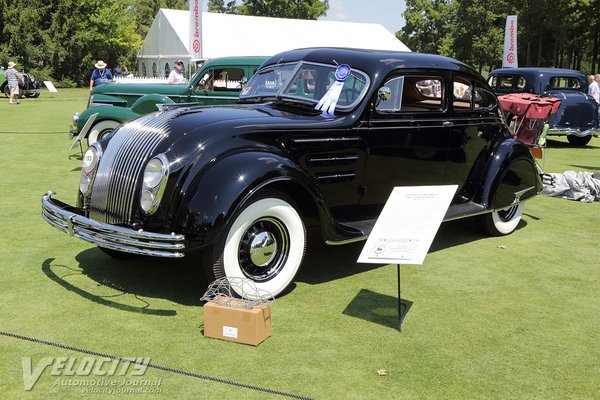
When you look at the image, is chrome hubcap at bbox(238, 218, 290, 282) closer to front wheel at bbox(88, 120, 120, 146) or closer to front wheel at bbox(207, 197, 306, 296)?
front wheel at bbox(207, 197, 306, 296)

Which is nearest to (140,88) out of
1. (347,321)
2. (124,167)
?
(124,167)

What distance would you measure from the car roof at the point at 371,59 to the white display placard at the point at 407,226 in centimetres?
140

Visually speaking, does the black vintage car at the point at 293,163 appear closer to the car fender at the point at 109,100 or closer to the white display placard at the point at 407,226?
the white display placard at the point at 407,226

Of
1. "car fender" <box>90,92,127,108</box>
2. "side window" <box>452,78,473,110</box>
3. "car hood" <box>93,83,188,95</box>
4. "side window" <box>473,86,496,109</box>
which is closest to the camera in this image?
"side window" <box>452,78,473,110</box>

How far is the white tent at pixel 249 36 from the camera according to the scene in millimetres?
31219

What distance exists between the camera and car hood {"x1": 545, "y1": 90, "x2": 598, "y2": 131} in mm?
13781

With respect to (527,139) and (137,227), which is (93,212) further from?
(527,139)

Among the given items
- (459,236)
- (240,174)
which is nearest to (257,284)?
(240,174)

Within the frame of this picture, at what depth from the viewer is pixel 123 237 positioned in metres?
3.88

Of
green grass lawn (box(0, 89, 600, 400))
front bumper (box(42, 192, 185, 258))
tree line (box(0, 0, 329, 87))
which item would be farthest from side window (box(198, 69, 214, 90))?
tree line (box(0, 0, 329, 87))

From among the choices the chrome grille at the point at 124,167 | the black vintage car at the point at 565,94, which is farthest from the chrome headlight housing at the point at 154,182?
the black vintage car at the point at 565,94

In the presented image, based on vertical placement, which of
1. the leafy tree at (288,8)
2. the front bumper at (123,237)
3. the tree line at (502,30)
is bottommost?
the front bumper at (123,237)
